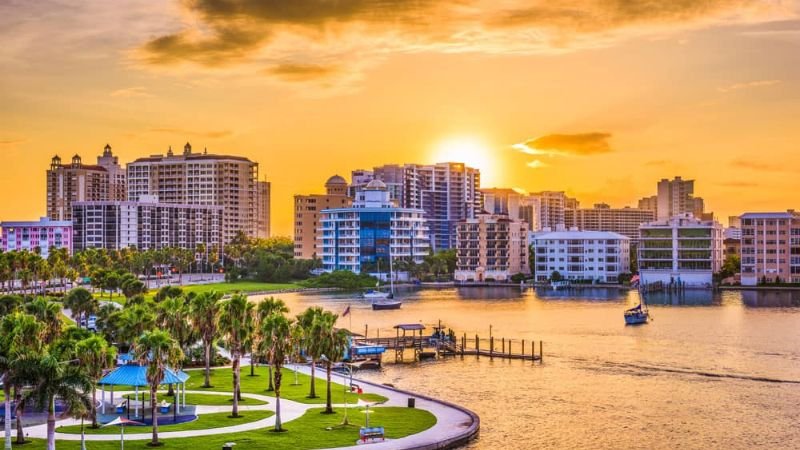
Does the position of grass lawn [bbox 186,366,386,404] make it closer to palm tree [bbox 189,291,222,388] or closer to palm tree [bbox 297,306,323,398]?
palm tree [bbox 189,291,222,388]

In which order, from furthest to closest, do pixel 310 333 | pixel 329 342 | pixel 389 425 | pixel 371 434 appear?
pixel 310 333 → pixel 329 342 → pixel 389 425 → pixel 371 434

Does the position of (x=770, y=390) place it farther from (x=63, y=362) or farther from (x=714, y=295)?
(x=714, y=295)

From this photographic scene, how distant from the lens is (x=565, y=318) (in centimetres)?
14362

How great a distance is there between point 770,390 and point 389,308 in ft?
307

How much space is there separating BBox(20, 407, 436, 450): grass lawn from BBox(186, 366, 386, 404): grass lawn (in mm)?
5475

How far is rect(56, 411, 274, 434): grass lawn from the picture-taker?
55062 mm

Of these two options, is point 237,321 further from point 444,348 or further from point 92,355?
point 444,348

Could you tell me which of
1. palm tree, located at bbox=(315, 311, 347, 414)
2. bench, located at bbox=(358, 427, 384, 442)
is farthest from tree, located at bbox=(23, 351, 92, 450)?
palm tree, located at bbox=(315, 311, 347, 414)

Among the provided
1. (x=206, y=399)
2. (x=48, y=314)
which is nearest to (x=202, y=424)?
(x=206, y=399)

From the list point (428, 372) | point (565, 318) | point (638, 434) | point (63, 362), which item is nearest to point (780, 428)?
point (638, 434)

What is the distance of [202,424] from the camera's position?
57500 millimetres

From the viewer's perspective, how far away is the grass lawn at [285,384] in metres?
67.9

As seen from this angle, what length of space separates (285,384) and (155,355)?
24.8 meters

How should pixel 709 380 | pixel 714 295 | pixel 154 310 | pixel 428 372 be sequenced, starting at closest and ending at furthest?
pixel 154 310 < pixel 709 380 < pixel 428 372 < pixel 714 295
